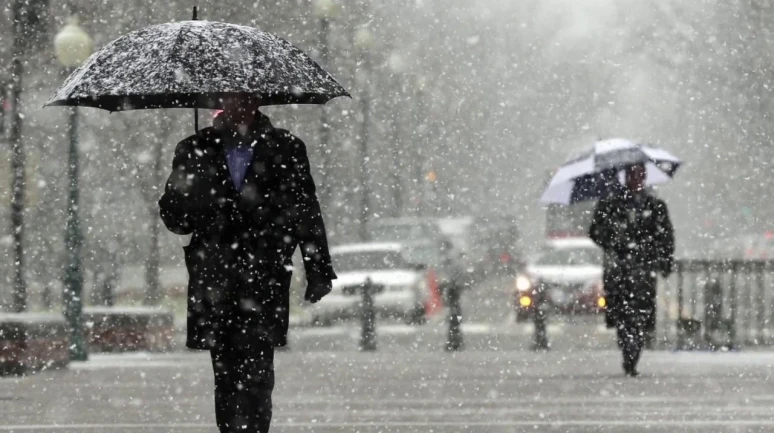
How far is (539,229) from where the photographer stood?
72938 mm

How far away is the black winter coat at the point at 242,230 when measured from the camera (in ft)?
20.6

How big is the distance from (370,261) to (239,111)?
17750mm

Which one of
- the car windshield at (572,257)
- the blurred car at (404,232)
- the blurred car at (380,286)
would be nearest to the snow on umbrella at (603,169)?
the blurred car at (380,286)

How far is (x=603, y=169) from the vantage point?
1518 cm

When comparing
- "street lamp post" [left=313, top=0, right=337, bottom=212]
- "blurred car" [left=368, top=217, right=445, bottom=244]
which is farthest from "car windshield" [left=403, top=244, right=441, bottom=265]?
"street lamp post" [left=313, top=0, right=337, bottom=212]

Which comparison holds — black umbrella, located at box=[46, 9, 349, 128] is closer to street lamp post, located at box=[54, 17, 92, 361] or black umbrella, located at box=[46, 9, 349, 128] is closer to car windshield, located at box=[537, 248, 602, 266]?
street lamp post, located at box=[54, 17, 92, 361]

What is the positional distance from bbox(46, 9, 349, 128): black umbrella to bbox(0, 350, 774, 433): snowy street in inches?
115

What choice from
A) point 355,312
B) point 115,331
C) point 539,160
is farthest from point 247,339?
point 539,160

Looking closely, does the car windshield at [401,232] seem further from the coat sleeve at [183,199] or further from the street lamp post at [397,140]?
the coat sleeve at [183,199]

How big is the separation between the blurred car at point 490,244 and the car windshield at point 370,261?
942cm

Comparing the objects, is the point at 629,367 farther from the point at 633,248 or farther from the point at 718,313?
the point at 718,313

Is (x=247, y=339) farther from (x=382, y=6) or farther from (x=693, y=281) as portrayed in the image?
(x=382, y=6)

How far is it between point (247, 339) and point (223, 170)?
66 cm

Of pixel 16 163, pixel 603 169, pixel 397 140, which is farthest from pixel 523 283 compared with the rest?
pixel 397 140
